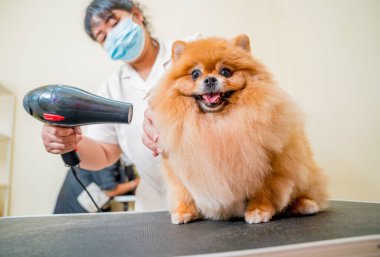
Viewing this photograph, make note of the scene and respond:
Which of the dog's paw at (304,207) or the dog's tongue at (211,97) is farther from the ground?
the dog's tongue at (211,97)

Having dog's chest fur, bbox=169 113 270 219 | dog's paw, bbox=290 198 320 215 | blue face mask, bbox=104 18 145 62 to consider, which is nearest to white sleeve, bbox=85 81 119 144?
blue face mask, bbox=104 18 145 62

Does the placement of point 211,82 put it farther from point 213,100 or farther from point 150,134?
point 150,134

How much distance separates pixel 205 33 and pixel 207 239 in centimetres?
216

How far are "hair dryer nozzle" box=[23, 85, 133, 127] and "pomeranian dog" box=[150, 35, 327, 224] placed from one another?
143mm

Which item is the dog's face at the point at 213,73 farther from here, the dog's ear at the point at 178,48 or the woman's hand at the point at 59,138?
the woman's hand at the point at 59,138

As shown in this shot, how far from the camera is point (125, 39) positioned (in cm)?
147

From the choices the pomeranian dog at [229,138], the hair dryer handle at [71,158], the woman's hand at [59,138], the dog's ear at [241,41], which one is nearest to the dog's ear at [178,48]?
the pomeranian dog at [229,138]

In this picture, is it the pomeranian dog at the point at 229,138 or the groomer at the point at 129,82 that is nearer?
the pomeranian dog at the point at 229,138

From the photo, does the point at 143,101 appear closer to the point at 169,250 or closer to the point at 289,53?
the point at 169,250

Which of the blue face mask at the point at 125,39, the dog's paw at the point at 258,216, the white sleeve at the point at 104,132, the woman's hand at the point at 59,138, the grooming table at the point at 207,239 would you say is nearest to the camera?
the grooming table at the point at 207,239

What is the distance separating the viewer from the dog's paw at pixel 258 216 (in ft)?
2.76

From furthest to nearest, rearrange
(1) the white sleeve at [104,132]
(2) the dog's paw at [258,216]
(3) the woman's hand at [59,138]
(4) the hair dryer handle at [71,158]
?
(1) the white sleeve at [104,132] < (4) the hair dryer handle at [71,158] < (3) the woman's hand at [59,138] < (2) the dog's paw at [258,216]

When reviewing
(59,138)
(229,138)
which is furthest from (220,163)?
(59,138)

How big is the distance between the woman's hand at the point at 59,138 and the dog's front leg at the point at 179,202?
46 cm
